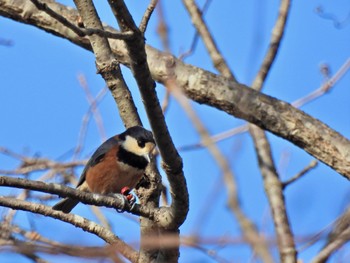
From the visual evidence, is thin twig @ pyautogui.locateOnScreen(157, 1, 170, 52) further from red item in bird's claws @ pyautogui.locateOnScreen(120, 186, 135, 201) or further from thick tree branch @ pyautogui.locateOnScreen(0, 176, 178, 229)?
red item in bird's claws @ pyautogui.locateOnScreen(120, 186, 135, 201)

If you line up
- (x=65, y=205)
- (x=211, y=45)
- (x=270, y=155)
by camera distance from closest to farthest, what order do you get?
(x=270, y=155) → (x=65, y=205) → (x=211, y=45)

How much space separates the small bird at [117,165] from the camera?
15.3 ft

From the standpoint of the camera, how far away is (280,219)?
4.00 metres

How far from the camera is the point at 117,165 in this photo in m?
5.03

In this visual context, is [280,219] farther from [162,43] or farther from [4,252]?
[4,252]

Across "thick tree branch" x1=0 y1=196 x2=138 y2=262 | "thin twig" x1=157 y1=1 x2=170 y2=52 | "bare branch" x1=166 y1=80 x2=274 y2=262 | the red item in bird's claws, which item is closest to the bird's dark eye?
the red item in bird's claws

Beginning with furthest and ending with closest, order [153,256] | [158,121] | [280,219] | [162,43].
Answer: [280,219] → [153,256] → [158,121] → [162,43]

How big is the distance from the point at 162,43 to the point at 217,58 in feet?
10.2

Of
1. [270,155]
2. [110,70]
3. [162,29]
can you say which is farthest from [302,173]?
[162,29]

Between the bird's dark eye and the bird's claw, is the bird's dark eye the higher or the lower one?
the higher one

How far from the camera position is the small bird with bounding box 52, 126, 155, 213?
4664 mm

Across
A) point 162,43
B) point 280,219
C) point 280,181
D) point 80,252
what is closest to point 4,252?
point 80,252

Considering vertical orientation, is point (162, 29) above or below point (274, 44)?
below

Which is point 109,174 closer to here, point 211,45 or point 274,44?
point 211,45
